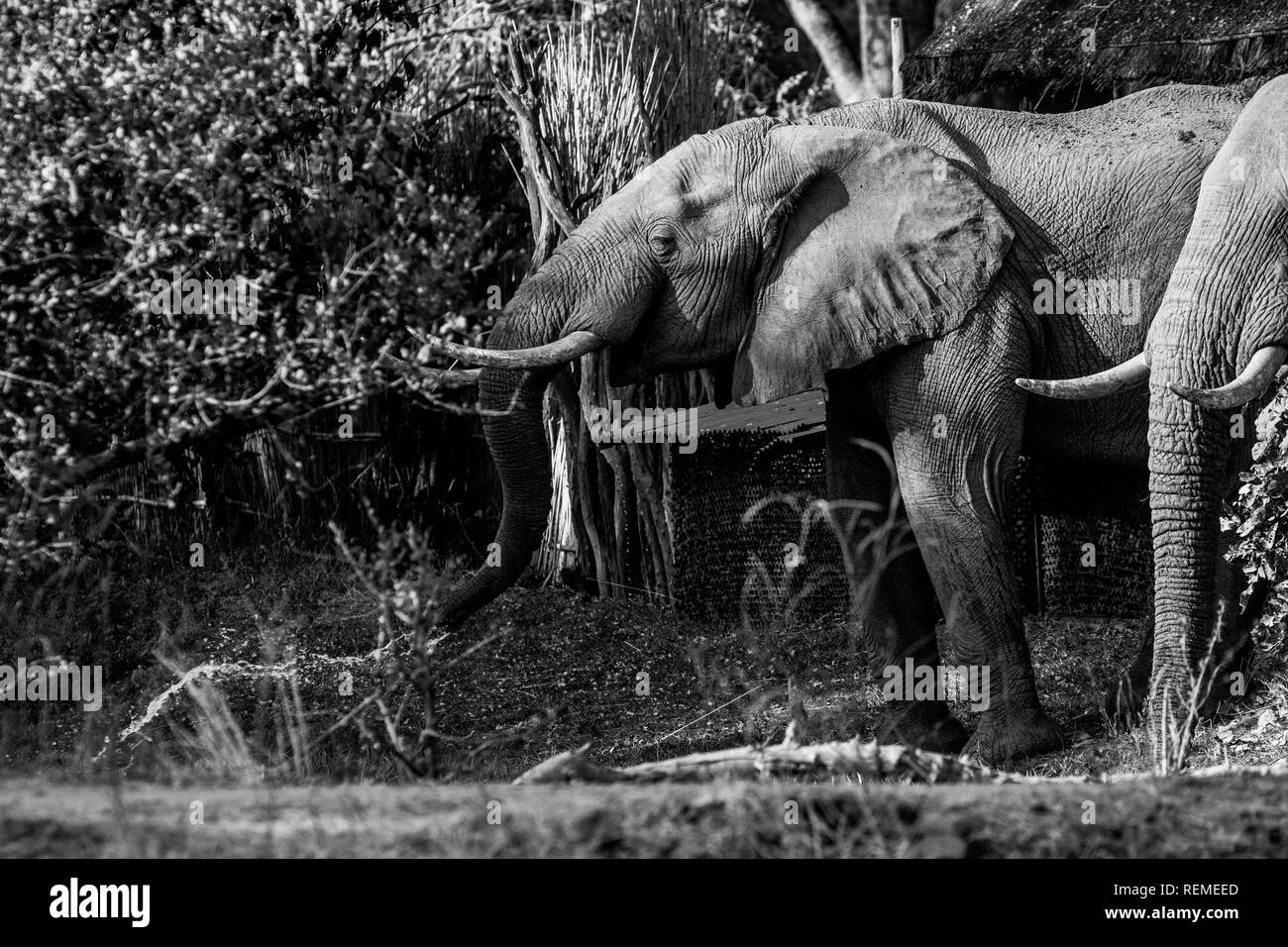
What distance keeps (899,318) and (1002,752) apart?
6.23 feet

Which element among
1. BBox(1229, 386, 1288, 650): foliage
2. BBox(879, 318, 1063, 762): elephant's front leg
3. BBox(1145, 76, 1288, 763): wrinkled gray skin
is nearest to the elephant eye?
BBox(879, 318, 1063, 762): elephant's front leg

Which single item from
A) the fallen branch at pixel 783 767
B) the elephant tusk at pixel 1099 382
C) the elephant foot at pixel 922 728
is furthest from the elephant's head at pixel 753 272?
the fallen branch at pixel 783 767

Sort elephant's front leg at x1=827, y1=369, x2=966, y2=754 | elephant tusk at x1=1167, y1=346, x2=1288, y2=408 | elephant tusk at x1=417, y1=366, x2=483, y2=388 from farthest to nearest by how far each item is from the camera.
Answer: elephant's front leg at x1=827, y1=369, x2=966, y2=754
elephant tusk at x1=417, y1=366, x2=483, y2=388
elephant tusk at x1=1167, y1=346, x2=1288, y2=408

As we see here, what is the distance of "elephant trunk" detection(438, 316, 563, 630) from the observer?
8.63 m

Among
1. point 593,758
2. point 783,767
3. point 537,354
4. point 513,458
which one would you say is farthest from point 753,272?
point 783,767

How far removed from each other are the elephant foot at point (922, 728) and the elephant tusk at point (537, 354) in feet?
7.03

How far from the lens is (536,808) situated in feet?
17.3

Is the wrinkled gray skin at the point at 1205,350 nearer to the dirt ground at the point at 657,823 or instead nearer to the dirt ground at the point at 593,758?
the dirt ground at the point at 593,758

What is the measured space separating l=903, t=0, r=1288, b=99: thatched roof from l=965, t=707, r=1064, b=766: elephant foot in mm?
4423

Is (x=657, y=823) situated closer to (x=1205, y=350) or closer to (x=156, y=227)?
(x=1205, y=350)

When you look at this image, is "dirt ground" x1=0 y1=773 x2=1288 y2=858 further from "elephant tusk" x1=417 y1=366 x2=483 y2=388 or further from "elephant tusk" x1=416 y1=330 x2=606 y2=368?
"elephant tusk" x1=416 y1=330 x2=606 y2=368

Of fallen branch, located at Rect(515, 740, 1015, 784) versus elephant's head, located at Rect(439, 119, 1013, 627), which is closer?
fallen branch, located at Rect(515, 740, 1015, 784)

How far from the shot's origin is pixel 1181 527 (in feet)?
24.6
